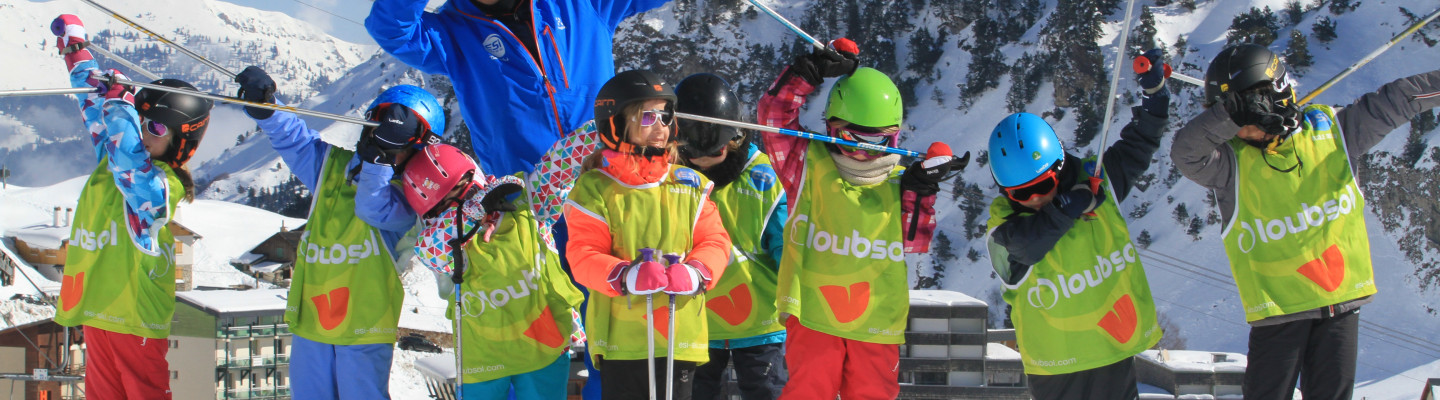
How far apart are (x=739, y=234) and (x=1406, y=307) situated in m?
54.6

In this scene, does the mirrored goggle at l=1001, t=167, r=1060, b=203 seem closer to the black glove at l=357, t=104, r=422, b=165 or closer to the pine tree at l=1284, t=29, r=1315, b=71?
the black glove at l=357, t=104, r=422, b=165

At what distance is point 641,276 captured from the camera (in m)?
3.14

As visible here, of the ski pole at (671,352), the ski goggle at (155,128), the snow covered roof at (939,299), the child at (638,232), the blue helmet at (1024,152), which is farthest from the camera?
the snow covered roof at (939,299)

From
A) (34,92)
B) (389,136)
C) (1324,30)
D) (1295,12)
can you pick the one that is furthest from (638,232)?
(1295,12)

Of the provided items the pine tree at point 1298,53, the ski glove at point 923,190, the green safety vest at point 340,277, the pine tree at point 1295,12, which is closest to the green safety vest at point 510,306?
the green safety vest at point 340,277

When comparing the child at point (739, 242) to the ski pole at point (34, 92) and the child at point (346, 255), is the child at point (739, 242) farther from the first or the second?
the ski pole at point (34, 92)

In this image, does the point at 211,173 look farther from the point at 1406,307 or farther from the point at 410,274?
the point at 1406,307

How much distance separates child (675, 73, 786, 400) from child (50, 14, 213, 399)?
2444 millimetres

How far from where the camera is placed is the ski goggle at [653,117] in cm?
346

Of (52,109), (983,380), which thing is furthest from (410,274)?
(52,109)

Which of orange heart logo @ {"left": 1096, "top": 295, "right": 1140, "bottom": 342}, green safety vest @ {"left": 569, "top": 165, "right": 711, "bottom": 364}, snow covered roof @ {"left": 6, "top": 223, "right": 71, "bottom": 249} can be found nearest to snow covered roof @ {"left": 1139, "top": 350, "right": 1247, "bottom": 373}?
orange heart logo @ {"left": 1096, "top": 295, "right": 1140, "bottom": 342}

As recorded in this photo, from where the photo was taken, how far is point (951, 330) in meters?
7.87

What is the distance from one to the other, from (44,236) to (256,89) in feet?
117

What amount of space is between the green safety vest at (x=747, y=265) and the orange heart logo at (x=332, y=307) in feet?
4.98
